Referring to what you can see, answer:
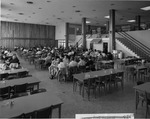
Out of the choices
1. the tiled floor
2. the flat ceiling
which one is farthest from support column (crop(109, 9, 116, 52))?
the tiled floor

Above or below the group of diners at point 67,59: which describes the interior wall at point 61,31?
above

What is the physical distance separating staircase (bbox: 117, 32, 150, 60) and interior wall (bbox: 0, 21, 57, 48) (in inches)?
640

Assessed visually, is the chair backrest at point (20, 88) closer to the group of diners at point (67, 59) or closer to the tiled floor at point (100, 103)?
the tiled floor at point (100, 103)

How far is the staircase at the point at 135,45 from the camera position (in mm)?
12908

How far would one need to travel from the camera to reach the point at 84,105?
4414mm

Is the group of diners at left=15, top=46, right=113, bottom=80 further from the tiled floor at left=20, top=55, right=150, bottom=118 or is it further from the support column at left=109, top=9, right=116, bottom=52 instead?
the tiled floor at left=20, top=55, right=150, bottom=118

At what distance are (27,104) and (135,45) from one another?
1390cm

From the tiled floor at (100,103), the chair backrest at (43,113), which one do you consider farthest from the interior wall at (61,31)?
the chair backrest at (43,113)

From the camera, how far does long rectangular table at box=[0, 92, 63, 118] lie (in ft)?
8.37

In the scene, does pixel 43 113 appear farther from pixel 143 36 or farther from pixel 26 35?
pixel 26 35

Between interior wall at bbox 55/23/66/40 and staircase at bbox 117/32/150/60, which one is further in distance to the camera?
interior wall at bbox 55/23/66/40

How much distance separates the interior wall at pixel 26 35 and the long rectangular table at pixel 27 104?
2411 centimetres

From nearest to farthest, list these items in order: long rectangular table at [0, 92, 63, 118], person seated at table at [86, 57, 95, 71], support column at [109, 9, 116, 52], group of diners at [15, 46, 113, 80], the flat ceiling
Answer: long rectangular table at [0, 92, 63, 118] → person seated at table at [86, 57, 95, 71] → group of diners at [15, 46, 113, 80] → the flat ceiling → support column at [109, 9, 116, 52]

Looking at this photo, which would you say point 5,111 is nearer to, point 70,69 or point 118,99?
point 118,99
